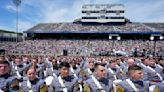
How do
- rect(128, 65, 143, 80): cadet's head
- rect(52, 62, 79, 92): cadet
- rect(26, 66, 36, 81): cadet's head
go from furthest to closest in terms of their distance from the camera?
rect(52, 62, 79, 92): cadet
rect(26, 66, 36, 81): cadet's head
rect(128, 65, 143, 80): cadet's head

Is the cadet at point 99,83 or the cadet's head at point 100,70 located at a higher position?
the cadet's head at point 100,70

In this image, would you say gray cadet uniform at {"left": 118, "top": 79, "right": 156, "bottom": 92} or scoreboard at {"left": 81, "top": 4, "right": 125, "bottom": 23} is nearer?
gray cadet uniform at {"left": 118, "top": 79, "right": 156, "bottom": 92}

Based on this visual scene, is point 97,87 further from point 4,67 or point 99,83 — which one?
point 4,67

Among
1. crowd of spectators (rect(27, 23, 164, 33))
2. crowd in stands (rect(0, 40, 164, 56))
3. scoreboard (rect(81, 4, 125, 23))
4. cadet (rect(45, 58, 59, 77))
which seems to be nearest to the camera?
cadet (rect(45, 58, 59, 77))

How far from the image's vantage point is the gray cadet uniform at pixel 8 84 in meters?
8.06

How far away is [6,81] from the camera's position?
26.6 ft

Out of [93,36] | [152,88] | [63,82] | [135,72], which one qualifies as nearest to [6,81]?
[63,82]

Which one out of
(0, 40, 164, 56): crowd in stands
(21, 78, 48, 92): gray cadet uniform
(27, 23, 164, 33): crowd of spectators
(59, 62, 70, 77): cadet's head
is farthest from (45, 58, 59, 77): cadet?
(27, 23, 164, 33): crowd of spectators

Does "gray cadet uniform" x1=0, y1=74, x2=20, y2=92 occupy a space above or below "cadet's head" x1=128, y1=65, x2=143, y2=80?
below

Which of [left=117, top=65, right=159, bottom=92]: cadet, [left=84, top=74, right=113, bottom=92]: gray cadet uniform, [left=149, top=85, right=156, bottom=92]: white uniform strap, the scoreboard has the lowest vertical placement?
[left=84, top=74, right=113, bottom=92]: gray cadet uniform

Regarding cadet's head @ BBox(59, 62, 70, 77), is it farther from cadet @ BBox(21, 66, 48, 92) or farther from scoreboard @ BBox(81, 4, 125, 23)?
scoreboard @ BBox(81, 4, 125, 23)

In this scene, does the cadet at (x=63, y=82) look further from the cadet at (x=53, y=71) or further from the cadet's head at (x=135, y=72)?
the cadet's head at (x=135, y=72)

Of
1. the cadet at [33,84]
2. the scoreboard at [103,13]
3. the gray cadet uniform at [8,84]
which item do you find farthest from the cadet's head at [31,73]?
the scoreboard at [103,13]

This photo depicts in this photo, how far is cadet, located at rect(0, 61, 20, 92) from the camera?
26.4 feet
